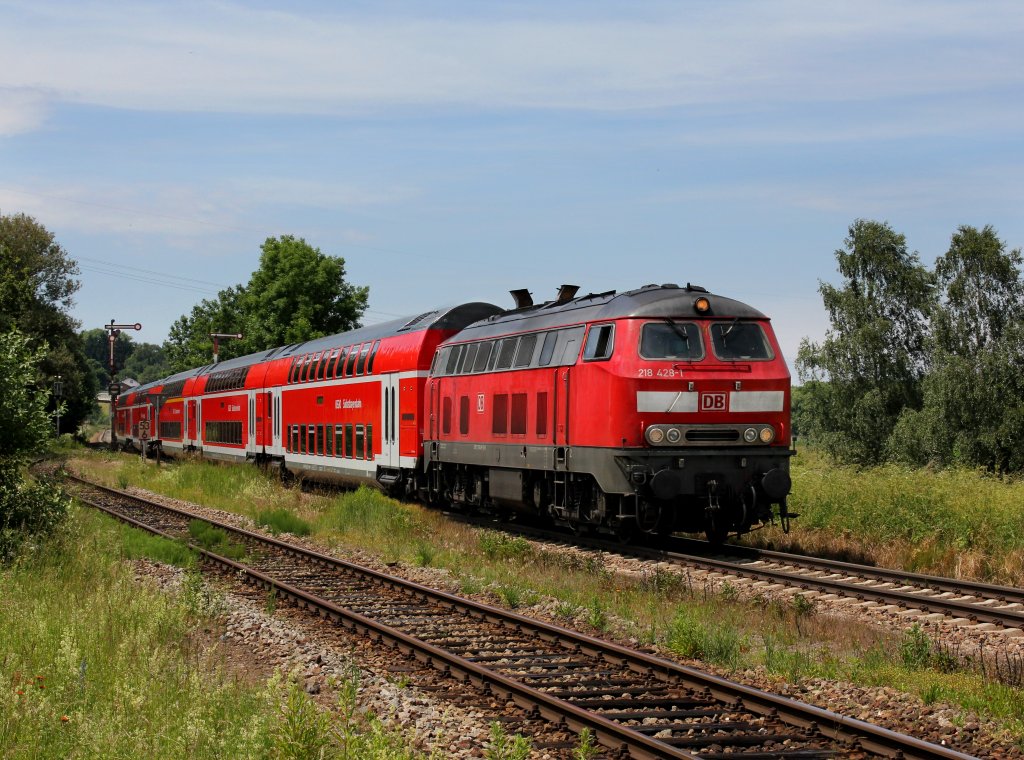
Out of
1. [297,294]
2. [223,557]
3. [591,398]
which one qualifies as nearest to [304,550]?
[223,557]

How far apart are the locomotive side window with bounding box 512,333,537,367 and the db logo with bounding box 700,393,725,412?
3579mm

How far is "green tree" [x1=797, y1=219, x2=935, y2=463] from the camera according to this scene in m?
57.1

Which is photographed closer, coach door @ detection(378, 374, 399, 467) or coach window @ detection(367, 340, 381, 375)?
coach door @ detection(378, 374, 399, 467)

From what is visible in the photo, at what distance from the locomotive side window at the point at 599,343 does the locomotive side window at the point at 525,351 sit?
193 cm

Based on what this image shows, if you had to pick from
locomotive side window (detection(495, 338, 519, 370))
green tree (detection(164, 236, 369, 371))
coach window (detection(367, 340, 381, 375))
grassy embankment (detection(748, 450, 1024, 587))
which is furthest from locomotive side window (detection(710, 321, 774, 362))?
green tree (detection(164, 236, 369, 371))

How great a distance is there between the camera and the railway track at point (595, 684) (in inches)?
286

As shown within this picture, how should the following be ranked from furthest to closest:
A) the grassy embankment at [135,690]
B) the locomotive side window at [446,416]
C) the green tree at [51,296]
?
the green tree at [51,296]
the locomotive side window at [446,416]
the grassy embankment at [135,690]

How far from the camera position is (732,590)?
12.9m

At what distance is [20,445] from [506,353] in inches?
322

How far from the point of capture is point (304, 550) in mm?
17469

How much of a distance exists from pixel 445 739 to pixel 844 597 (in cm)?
680

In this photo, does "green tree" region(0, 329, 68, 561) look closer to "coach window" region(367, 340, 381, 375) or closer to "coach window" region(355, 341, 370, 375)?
"coach window" region(367, 340, 381, 375)

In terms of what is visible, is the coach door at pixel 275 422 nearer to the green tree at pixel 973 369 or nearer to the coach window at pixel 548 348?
the coach window at pixel 548 348

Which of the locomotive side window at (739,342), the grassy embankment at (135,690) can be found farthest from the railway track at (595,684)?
the locomotive side window at (739,342)
